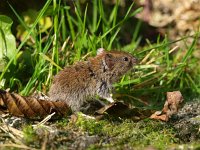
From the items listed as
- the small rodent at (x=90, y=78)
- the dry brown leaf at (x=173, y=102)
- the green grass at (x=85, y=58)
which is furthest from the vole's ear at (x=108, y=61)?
the dry brown leaf at (x=173, y=102)

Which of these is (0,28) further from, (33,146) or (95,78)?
(33,146)

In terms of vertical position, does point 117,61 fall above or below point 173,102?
above

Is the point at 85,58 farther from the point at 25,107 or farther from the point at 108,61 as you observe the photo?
the point at 25,107

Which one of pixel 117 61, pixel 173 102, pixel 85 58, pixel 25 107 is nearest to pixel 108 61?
pixel 117 61

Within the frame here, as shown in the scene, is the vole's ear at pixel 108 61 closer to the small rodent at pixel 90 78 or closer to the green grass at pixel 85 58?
the small rodent at pixel 90 78

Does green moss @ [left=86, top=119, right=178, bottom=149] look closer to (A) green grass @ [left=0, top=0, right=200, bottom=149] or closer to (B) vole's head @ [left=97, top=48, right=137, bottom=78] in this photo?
(A) green grass @ [left=0, top=0, right=200, bottom=149]

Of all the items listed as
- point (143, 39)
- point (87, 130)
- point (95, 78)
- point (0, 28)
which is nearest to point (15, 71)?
point (0, 28)

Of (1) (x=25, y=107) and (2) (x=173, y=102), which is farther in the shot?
(2) (x=173, y=102)
